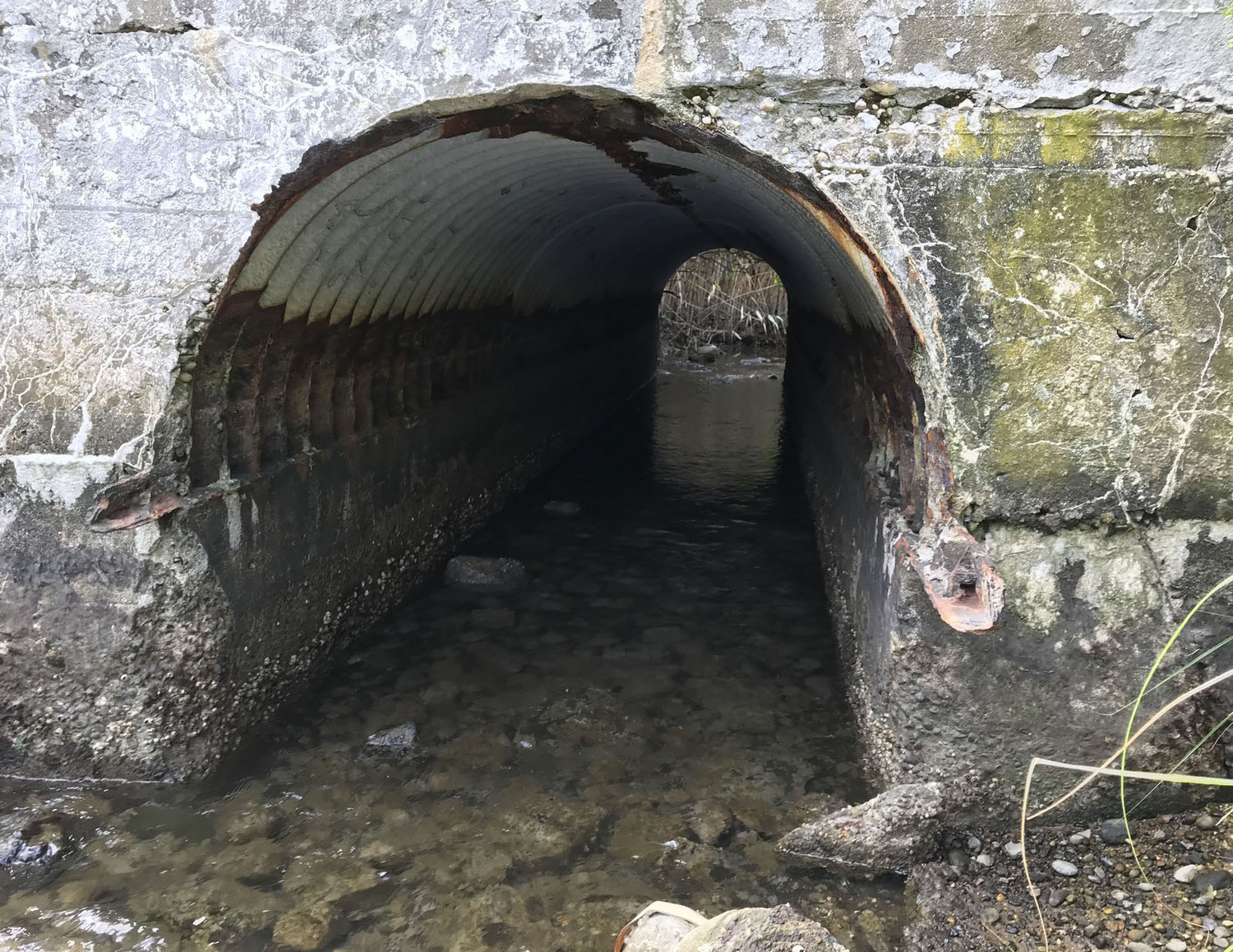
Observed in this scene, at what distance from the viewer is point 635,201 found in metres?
6.77

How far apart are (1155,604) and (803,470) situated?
584 centimetres

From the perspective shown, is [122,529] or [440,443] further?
[440,443]

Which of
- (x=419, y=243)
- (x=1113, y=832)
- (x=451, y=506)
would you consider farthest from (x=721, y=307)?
(x=1113, y=832)

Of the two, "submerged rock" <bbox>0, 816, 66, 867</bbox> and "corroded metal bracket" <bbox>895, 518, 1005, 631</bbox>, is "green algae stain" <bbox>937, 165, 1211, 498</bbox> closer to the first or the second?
"corroded metal bracket" <bbox>895, 518, 1005, 631</bbox>

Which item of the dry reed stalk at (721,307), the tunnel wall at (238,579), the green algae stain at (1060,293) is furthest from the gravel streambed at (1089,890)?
the dry reed stalk at (721,307)

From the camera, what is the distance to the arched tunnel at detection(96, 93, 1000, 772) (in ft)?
10.4

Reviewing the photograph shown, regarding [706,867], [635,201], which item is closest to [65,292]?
[706,867]

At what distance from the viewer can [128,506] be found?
3.24 m

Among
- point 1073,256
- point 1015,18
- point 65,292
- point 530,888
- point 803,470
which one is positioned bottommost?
point 530,888

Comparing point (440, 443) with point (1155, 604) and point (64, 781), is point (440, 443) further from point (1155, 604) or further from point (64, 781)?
point (1155, 604)

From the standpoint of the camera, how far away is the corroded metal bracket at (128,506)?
126 inches

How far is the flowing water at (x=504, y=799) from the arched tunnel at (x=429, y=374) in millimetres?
334

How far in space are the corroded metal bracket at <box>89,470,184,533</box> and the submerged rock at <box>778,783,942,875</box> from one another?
265cm

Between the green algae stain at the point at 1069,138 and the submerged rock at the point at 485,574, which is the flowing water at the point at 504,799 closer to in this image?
the submerged rock at the point at 485,574
